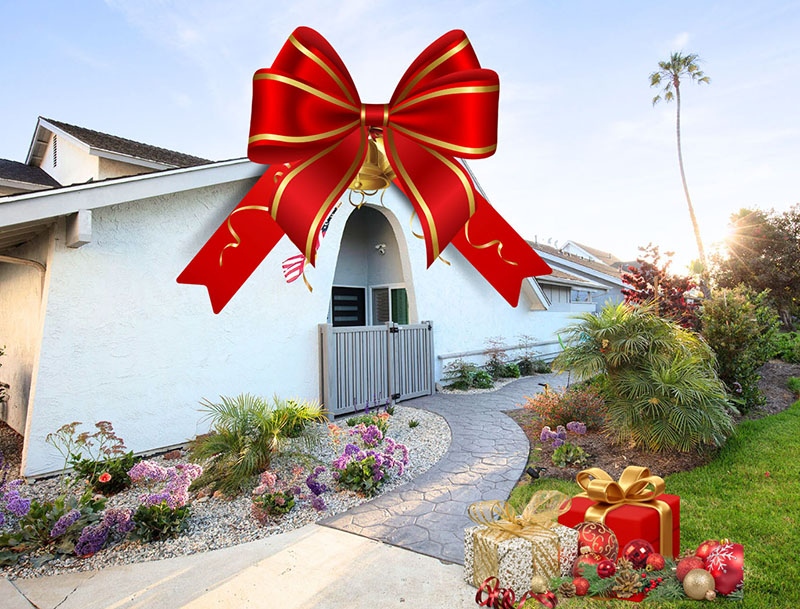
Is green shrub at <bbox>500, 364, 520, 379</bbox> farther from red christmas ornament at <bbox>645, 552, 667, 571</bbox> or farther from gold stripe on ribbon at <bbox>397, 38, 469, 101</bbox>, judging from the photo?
gold stripe on ribbon at <bbox>397, 38, 469, 101</bbox>

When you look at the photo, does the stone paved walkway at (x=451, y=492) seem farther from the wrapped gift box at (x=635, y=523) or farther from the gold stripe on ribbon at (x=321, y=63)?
the gold stripe on ribbon at (x=321, y=63)

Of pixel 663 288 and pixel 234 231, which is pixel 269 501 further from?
pixel 663 288

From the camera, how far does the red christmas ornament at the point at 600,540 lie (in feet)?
8.47

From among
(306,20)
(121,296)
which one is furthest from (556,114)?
(121,296)

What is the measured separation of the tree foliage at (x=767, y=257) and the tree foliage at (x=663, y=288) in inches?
598

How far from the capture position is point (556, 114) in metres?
1.42

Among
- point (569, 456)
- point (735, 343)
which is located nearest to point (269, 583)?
point (569, 456)

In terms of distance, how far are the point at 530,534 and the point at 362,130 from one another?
263 centimetres

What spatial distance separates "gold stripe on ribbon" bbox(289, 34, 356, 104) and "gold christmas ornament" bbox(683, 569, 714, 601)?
2565 millimetres

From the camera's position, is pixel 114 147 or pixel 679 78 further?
pixel 679 78

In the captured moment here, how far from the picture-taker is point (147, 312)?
6.30 meters

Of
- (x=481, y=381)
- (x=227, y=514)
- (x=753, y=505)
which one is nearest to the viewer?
(x=753, y=505)

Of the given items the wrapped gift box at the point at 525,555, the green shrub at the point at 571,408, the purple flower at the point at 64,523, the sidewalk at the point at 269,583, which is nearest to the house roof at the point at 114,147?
the purple flower at the point at 64,523

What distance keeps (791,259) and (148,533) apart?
26.5m
